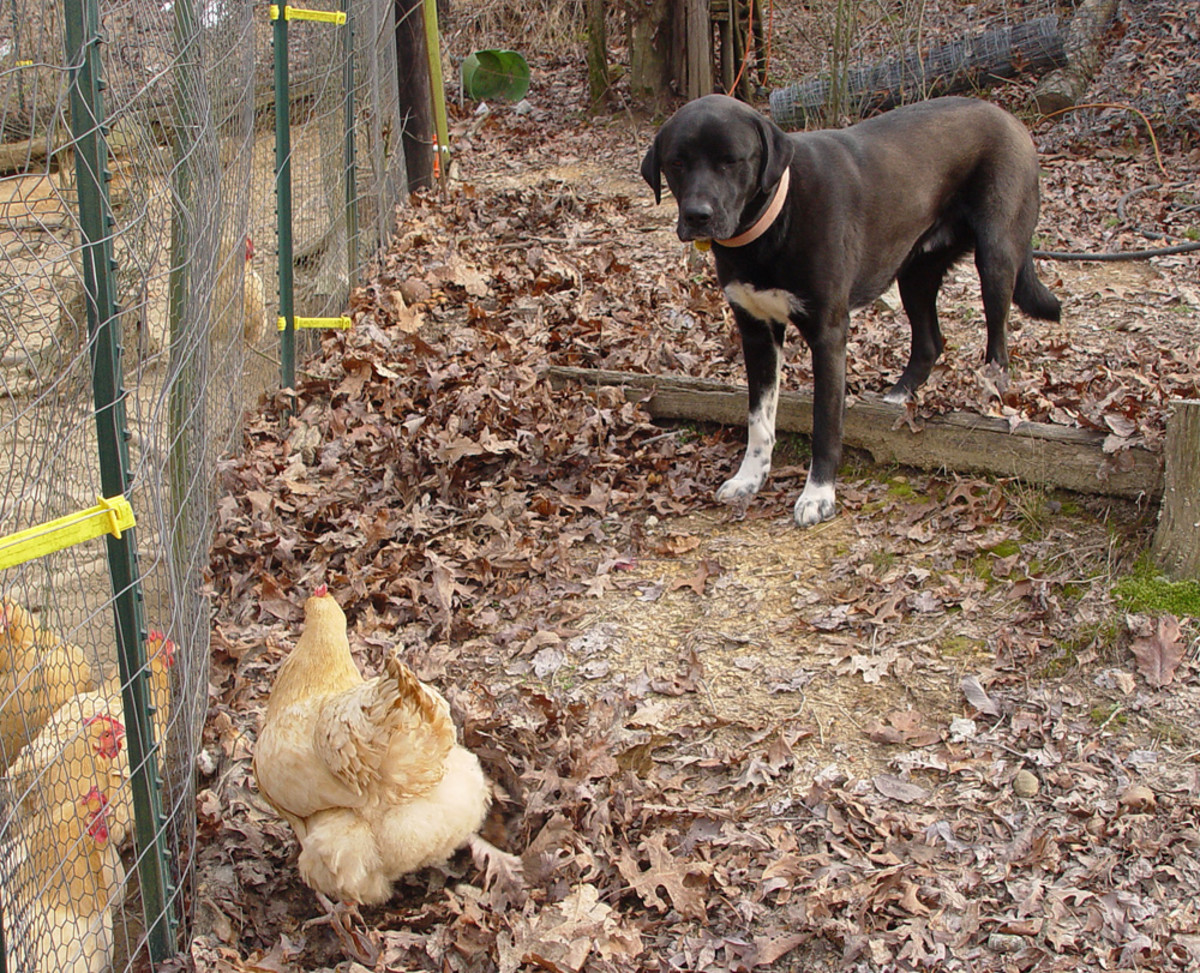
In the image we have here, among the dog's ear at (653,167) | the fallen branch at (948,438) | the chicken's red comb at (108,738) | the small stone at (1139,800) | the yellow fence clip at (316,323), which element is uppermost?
the dog's ear at (653,167)

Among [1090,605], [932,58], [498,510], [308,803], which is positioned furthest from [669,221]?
[308,803]

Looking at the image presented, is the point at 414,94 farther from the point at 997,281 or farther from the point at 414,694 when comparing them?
the point at 414,694

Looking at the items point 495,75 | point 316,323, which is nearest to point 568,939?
point 316,323

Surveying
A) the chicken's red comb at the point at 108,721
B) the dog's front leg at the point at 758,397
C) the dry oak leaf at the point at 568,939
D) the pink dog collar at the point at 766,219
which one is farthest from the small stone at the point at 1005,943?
the pink dog collar at the point at 766,219

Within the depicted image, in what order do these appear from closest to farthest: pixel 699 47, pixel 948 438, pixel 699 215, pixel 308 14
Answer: pixel 699 215, pixel 948 438, pixel 308 14, pixel 699 47

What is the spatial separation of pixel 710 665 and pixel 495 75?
11.1 metres

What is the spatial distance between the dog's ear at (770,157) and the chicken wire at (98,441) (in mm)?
2088

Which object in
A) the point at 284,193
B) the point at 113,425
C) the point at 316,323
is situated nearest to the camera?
the point at 113,425

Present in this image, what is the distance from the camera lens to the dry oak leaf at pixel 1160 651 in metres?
3.36

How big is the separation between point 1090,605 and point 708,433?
2167 mm

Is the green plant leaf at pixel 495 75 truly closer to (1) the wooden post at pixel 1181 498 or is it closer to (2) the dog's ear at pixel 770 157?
(2) the dog's ear at pixel 770 157

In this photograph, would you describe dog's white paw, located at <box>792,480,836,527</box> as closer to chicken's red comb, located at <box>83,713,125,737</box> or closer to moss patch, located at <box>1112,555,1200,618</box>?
moss patch, located at <box>1112,555,1200,618</box>

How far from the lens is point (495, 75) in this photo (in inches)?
520

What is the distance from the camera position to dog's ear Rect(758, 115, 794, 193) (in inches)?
169
